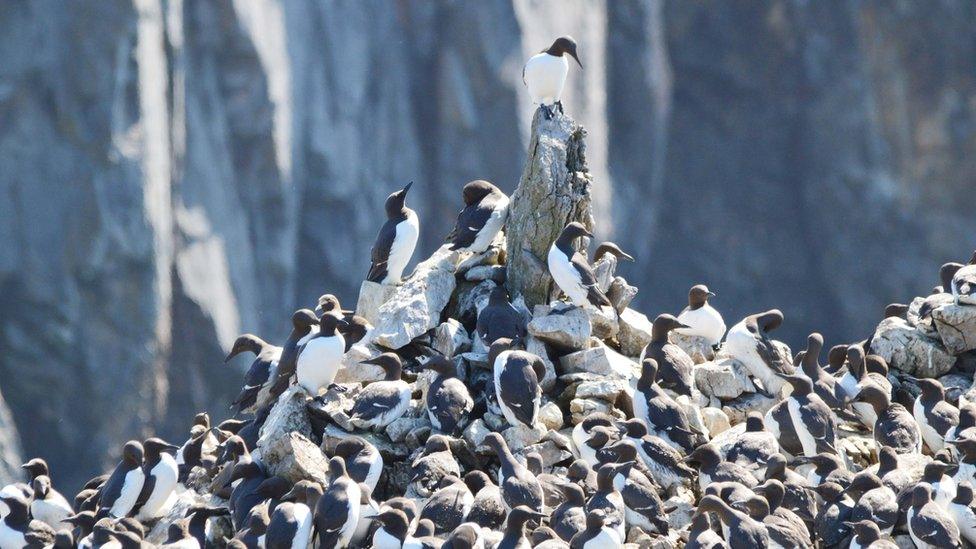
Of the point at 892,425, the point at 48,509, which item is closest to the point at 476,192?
the point at 892,425

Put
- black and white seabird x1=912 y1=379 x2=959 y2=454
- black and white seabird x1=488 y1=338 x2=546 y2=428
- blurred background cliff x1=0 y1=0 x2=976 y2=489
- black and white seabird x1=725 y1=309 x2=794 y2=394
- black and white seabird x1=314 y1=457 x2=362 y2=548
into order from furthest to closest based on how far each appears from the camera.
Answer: blurred background cliff x1=0 y1=0 x2=976 y2=489 → black and white seabird x1=725 y1=309 x2=794 y2=394 → black and white seabird x1=912 y1=379 x2=959 y2=454 → black and white seabird x1=488 y1=338 x2=546 y2=428 → black and white seabird x1=314 y1=457 x2=362 y2=548

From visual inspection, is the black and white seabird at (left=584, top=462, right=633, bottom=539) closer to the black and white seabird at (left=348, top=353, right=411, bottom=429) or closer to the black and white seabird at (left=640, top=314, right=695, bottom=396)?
the black and white seabird at (left=348, top=353, right=411, bottom=429)

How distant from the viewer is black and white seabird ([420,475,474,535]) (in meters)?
11.6

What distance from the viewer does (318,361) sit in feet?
44.2

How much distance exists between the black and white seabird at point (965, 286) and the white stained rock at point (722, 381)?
7.09 ft

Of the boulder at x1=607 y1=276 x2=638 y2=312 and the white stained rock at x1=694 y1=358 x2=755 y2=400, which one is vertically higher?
the boulder at x1=607 y1=276 x2=638 y2=312

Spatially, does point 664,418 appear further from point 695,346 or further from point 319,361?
point 319,361

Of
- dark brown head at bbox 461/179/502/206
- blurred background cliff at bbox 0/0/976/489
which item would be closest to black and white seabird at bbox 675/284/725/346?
dark brown head at bbox 461/179/502/206

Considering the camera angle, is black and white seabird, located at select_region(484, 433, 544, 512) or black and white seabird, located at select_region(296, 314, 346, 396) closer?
black and white seabird, located at select_region(484, 433, 544, 512)

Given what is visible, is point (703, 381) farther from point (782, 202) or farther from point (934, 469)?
point (782, 202)

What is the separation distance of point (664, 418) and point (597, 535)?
2.37 metres

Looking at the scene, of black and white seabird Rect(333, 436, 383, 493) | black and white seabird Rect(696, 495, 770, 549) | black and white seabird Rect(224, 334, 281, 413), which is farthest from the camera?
black and white seabird Rect(224, 334, 281, 413)

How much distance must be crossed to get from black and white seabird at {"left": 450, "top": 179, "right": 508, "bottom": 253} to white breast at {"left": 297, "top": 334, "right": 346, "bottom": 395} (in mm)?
1994

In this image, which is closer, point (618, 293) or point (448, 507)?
point (448, 507)
